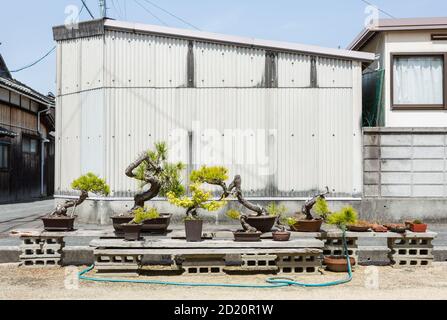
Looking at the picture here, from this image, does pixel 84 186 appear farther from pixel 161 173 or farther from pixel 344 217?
pixel 344 217

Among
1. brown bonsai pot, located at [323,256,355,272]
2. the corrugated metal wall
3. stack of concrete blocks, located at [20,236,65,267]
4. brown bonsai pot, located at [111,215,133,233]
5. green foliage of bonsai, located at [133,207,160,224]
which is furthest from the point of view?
the corrugated metal wall

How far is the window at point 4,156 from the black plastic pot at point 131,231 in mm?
17560

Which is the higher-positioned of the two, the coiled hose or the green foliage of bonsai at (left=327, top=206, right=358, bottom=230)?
the green foliage of bonsai at (left=327, top=206, right=358, bottom=230)

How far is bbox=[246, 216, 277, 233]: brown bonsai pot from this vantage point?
Result: 8828 millimetres

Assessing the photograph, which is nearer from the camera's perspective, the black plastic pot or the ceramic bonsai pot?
the black plastic pot

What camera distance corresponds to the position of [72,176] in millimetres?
14414

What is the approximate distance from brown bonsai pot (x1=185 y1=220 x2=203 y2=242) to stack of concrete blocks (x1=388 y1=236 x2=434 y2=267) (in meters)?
3.56

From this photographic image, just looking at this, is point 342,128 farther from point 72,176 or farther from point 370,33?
point 72,176

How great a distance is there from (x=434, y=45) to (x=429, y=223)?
207 inches

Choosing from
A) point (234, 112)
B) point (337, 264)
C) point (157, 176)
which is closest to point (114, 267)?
point (157, 176)

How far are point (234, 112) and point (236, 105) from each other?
8.0 inches

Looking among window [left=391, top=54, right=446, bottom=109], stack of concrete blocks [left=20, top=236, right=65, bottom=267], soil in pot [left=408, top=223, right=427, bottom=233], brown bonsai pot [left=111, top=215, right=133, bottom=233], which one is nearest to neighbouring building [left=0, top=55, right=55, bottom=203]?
stack of concrete blocks [left=20, top=236, right=65, bottom=267]

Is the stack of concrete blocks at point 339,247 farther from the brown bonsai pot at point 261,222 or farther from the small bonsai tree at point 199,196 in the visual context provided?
the small bonsai tree at point 199,196

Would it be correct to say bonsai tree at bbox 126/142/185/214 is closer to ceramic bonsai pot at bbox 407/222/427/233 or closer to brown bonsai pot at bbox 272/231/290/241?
brown bonsai pot at bbox 272/231/290/241
